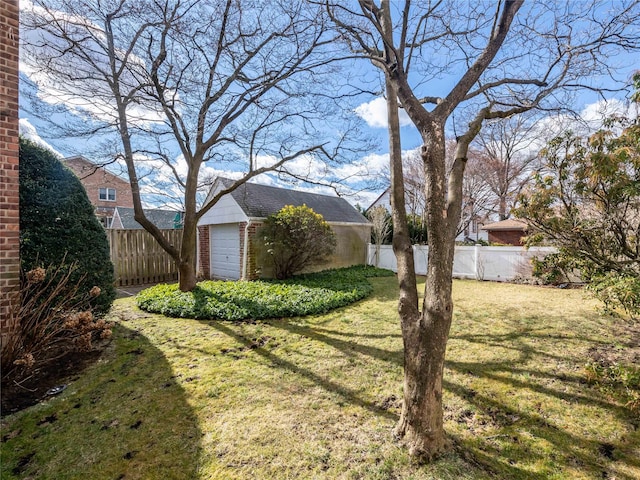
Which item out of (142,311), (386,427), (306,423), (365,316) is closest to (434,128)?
(386,427)

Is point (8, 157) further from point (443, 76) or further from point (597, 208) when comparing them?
point (597, 208)

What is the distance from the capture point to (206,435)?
8.29 feet

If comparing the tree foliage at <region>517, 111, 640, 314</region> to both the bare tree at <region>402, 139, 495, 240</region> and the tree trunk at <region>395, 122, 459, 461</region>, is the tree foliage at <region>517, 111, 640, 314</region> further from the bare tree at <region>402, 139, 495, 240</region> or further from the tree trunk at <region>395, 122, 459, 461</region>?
the bare tree at <region>402, 139, 495, 240</region>

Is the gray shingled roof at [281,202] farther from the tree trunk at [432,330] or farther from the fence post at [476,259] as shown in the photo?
the tree trunk at [432,330]

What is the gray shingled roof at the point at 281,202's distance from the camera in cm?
1013

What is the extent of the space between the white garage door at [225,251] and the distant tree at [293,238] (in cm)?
131

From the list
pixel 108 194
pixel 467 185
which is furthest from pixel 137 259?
pixel 108 194

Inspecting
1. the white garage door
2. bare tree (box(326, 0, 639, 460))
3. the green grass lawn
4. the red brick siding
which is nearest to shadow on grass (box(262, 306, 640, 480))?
the green grass lawn

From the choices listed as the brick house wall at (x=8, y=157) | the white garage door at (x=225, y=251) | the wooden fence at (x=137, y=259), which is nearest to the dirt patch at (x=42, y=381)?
the brick house wall at (x=8, y=157)

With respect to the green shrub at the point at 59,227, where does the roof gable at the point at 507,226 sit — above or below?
above

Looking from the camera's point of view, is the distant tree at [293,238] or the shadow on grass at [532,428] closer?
the shadow on grass at [532,428]

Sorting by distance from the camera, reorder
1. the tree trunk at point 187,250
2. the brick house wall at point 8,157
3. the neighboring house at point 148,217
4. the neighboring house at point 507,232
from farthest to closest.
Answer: the neighboring house at point 507,232 → the neighboring house at point 148,217 → the tree trunk at point 187,250 → the brick house wall at point 8,157

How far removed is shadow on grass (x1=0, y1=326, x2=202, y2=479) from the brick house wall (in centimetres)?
113

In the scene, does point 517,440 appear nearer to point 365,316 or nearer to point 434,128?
point 434,128
